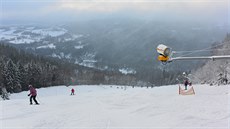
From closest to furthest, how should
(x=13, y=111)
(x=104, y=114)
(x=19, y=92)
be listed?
(x=104, y=114) → (x=13, y=111) → (x=19, y=92)

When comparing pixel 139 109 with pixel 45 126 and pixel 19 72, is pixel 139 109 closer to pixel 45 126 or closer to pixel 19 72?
pixel 45 126

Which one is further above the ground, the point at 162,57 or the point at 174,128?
the point at 162,57

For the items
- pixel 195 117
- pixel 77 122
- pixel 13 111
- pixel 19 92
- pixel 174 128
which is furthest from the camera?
pixel 19 92

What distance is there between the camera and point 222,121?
1266cm

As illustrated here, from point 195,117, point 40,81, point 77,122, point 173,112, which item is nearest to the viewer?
point 195,117

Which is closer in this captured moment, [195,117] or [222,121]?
[222,121]

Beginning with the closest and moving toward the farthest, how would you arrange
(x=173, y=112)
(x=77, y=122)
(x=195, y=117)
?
(x=195, y=117) → (x=77, y=122) → (x=173, y=112)

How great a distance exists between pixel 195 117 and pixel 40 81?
8204 centimetres

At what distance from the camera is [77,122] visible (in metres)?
14.9

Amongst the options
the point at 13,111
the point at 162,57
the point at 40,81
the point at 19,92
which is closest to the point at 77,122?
the point at 162,57

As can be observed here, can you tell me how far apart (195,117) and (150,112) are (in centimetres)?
329

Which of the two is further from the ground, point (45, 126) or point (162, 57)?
point (162, 57)

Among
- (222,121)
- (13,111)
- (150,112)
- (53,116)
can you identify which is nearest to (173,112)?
(150,112)

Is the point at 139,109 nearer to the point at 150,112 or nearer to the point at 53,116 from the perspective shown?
the point at 150,112
